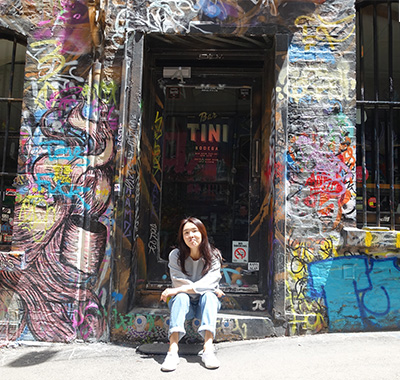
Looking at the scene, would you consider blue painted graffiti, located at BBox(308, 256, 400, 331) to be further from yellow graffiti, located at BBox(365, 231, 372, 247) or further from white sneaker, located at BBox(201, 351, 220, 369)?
white sneaker, located at BBox(201, 351, 220, 369)

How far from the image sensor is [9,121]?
13.9 ft

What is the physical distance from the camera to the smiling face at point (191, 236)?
3.39m

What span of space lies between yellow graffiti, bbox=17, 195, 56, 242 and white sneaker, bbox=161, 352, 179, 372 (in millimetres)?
1792

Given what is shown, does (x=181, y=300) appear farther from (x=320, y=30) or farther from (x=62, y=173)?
(x=320, y=30)

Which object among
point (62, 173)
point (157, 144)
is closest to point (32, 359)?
point (62, 173)

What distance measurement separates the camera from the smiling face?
11.1 ft

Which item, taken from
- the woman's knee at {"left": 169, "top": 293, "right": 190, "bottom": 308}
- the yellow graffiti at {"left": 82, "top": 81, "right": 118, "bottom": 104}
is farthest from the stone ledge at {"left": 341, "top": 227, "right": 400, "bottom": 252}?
the yellow graffiti at {"left": 82, "top": 81, "right": 118, "bottom": 104}

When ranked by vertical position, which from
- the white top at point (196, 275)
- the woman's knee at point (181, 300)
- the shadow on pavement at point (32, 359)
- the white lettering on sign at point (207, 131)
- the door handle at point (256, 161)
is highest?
the white lettering on sign at point (207, 131)

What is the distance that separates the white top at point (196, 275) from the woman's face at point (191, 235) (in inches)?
6.3

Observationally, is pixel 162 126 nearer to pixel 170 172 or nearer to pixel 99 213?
pixel 170 172

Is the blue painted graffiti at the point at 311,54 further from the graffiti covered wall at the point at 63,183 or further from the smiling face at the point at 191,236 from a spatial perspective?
the smiling face at the point at 191,236

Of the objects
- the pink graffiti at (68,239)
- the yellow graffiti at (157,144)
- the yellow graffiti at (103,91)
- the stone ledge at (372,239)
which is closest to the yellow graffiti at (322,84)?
the stone ledge at (372,239)

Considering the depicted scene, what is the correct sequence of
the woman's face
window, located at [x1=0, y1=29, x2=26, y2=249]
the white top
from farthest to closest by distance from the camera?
window, located at [x1=0, y1=29, x2=26, y2=249] → the woman's face → the white top

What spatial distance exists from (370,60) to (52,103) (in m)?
3.67
